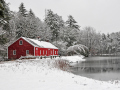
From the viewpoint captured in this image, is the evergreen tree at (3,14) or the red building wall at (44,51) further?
the red building wall at (44,51)

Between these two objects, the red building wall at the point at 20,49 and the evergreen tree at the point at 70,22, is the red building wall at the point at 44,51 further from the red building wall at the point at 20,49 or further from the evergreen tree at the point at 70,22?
the evergreen tree at the point at 70,22

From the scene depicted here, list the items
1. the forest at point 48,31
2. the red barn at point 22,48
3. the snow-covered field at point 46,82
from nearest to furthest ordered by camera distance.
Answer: the snow-covered field at point 46,82 → the red barn at point 22,48 → the forest at point 48,31

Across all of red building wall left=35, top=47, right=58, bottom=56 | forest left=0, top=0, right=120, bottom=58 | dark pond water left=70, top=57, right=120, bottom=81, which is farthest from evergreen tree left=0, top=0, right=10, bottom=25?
red building wall left=35, top=47, right=58, bottom=56

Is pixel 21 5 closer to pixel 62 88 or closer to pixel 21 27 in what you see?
pixel 21 27

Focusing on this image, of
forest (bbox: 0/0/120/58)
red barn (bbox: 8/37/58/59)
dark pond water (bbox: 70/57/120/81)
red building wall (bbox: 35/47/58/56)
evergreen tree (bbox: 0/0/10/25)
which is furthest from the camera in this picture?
forest (bbox: 0/0/120/58)

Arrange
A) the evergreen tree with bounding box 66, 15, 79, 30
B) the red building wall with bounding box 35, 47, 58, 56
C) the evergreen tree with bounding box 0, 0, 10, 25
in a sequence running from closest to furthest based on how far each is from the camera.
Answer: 1. the evergreen tree with bounding box 0, 0, 10, 25
2. the red building wall with bounding box 35, 47, 58, 56
3. the evergreen tree with bounding box 66, 15, 79, 30

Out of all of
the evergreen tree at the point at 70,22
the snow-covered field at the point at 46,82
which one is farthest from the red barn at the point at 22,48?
the evergreen tree at the point at 70,22

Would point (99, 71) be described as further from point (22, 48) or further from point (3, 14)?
point (22, 48)

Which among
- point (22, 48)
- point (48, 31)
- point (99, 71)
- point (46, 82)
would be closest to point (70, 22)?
point (48, 31)

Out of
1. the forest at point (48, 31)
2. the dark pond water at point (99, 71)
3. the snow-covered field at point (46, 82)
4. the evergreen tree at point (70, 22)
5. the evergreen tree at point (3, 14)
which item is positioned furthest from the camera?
the evergreen tree at point (70, 22)

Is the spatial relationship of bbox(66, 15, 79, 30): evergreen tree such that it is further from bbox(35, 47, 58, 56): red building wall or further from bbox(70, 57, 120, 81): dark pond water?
bbox(70, 57, 120, 81): dark pond water

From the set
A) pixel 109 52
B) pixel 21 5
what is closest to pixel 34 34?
pixel 21 5

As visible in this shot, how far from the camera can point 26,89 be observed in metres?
7.98

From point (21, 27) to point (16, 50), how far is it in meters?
18.3
